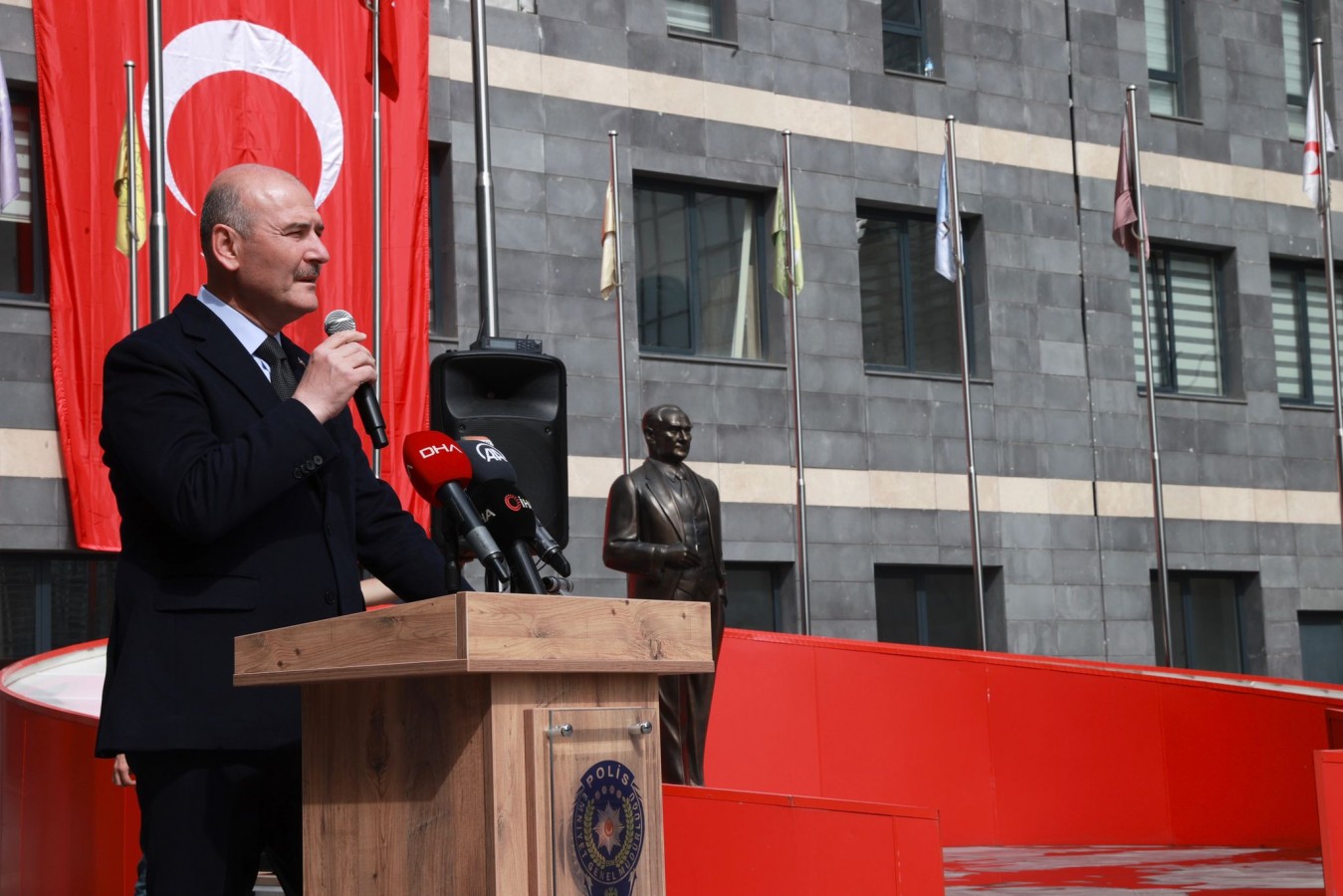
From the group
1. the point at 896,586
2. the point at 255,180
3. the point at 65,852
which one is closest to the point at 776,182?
the point at 896,586

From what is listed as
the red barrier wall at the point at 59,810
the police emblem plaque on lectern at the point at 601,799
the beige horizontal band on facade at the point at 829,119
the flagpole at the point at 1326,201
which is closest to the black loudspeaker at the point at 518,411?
the red barrier wall at the point at 59,810

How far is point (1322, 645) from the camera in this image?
68.9ft

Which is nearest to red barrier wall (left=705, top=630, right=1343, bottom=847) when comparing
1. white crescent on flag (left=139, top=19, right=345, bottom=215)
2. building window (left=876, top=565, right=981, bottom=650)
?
white crescent on flag (left=139, top=19, right=345, bottom=215)

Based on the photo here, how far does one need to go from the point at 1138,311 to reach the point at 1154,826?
9.70 metres

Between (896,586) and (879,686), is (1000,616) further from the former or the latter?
(879,686)

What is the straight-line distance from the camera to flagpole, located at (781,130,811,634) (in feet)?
53.2

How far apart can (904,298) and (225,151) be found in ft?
25.2

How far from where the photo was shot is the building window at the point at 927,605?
60.0 feet

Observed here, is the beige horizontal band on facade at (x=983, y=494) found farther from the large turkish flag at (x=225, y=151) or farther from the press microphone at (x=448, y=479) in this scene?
the press microphone at (x=448, y=479)

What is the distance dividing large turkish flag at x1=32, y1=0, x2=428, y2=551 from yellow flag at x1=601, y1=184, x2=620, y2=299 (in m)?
1.64

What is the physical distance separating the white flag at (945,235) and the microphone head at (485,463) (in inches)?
541

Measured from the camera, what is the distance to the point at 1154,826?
38.7 ft

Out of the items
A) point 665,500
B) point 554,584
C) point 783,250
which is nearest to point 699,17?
point 783,250

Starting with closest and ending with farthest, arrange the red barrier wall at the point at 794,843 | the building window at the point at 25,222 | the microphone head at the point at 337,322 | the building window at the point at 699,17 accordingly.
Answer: the microphone head at the point at 337,322 < the red barrier wall at the point at 794,843 < the building window at the point at 25,222 < the building window at the point at 699,17
